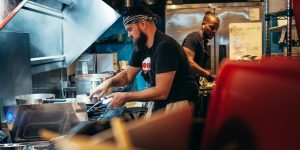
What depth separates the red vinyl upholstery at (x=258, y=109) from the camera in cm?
57

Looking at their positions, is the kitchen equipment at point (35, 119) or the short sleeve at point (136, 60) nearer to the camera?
the kitchen equipment at point (35, 119)

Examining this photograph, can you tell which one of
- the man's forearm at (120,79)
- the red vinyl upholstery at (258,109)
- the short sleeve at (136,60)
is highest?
the short sleeve at (136,60)

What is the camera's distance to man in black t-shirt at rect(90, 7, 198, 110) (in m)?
2.31

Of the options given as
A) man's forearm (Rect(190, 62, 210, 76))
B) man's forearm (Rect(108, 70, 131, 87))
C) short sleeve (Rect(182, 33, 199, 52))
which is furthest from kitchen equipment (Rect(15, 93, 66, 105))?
short sleeve (Rect(182, 33, 199, 52))

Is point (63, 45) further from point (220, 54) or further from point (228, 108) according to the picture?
point (228, 108)

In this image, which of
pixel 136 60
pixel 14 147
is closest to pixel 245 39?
pixel 136 60

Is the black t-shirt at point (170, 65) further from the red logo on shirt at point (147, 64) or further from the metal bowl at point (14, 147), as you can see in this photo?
the metal bowl at point (14, 147)

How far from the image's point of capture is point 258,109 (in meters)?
0.61

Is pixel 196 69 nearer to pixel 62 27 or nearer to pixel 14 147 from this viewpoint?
pixel 62 27

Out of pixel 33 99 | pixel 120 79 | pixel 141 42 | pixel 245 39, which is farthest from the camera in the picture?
pixel 245 39

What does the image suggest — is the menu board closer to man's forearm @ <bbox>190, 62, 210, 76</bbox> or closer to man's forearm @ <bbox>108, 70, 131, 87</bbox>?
man's forearm @ <bbox>190, 62, 210, 76</bbox>

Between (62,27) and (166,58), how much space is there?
2.54 metres

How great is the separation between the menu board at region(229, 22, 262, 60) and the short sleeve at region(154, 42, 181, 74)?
3251 millimetres

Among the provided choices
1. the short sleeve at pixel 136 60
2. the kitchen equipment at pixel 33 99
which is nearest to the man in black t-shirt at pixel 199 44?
the short sleeve at pixel 136 60
